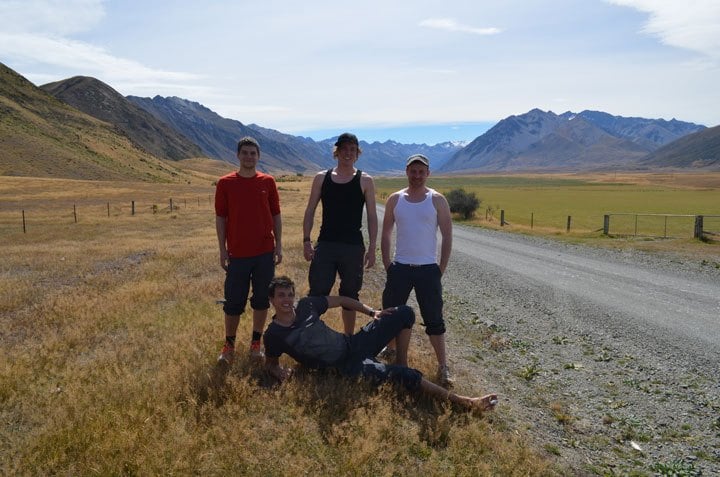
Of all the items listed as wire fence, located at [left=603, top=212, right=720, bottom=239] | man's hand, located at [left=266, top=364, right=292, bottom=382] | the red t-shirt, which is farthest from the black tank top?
wire fence, located at [left=603, top=212, right=720, bottom=239]

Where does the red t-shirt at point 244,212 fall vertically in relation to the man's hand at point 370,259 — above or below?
above

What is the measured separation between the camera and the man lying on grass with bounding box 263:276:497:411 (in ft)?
16.2

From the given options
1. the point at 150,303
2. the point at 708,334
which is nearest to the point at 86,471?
the point at 150,303

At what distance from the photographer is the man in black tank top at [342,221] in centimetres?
547

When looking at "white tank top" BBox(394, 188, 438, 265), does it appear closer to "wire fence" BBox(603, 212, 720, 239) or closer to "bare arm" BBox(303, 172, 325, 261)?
"bare arm" BBox(303, 172, 325, 261)

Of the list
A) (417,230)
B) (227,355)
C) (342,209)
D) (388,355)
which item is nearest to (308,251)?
(342,209)

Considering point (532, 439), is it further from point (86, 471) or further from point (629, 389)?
point (86, 471)

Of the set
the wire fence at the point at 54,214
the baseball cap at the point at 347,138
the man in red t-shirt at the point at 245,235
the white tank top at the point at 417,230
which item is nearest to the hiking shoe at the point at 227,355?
the man in red t-shirt at the point at 245,235

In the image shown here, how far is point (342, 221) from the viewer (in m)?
5.54

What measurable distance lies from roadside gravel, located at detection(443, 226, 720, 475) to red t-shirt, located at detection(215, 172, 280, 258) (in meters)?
3.03

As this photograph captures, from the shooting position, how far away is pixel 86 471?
11.9 ft

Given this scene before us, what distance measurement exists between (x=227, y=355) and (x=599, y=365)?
203 inches

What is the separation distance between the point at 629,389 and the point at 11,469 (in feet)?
21.3

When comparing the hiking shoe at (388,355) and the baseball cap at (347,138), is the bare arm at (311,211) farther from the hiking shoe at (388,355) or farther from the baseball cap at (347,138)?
the hiking shoe at (388,355)
